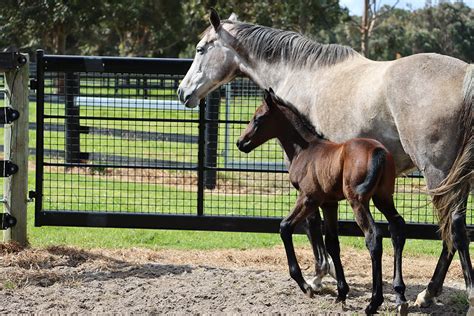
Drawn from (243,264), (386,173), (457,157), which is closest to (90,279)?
(243,264)

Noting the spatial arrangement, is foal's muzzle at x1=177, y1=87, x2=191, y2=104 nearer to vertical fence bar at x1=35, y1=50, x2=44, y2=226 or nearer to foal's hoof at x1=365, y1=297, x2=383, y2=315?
vertical fence bar at x1=35, y1=50, x2=44, y2=226

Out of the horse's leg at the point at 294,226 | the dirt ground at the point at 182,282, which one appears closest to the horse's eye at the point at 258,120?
the horse's leg at the point at 294,226

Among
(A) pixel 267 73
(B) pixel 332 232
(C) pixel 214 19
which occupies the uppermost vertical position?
(C) pixel 214 19

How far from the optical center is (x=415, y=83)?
5.82 metres

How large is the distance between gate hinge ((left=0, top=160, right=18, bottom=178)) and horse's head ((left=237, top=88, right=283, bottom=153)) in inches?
103

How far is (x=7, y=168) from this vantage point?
7.79 meters

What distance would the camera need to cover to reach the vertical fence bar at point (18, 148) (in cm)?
783

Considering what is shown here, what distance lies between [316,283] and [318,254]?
0.79 ft

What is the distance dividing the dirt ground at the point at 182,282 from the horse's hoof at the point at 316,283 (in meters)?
0.07

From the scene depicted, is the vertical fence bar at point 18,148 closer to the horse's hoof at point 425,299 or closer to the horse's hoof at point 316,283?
the horse's hoof at point 316,283

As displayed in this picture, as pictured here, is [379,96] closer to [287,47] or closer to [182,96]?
[287,47]

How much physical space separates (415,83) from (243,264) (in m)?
2.76

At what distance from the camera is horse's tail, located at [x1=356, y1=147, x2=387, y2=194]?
5465mm

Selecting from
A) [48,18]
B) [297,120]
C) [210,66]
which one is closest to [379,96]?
[297,120]
